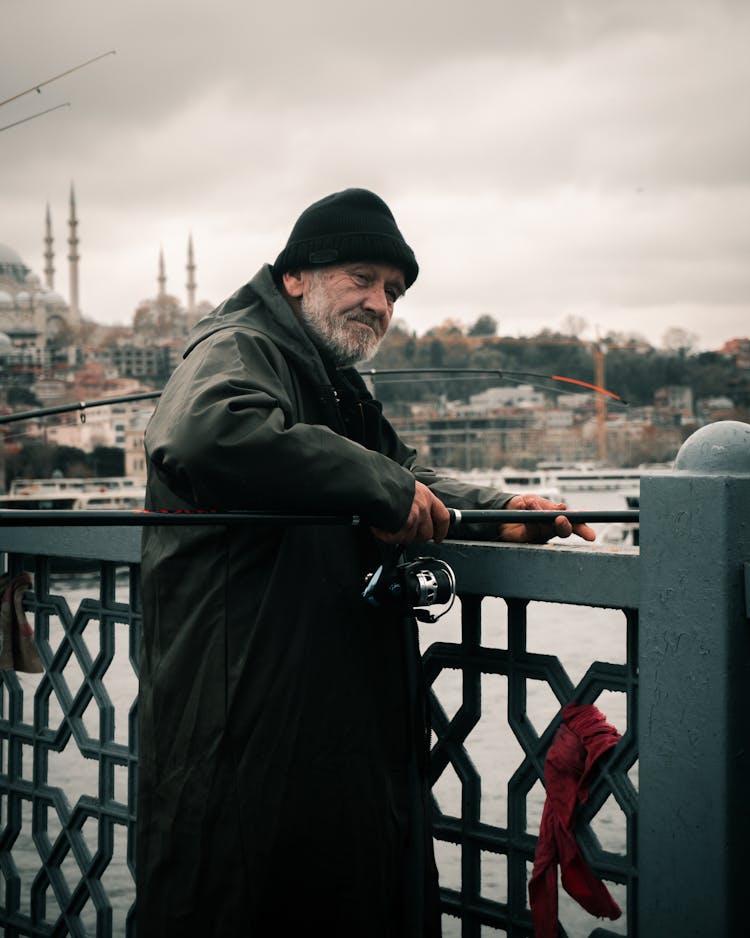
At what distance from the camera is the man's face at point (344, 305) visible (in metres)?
2.14

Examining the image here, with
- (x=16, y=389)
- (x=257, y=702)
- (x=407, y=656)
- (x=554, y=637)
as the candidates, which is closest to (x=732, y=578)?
(x=407, y=656)

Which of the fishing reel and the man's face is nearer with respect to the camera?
the fishing reel

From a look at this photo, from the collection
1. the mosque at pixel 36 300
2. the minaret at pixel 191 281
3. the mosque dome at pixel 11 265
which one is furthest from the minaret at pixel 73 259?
the minaret at pixel 191 281

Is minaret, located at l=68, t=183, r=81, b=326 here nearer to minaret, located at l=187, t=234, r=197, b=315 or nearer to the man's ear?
minaret, located at l=187, t=234, r=197, b=315

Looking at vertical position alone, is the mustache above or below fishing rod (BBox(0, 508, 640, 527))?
above

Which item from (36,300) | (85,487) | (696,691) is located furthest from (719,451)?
(36,300)

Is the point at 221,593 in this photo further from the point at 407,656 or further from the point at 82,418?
the point at 82,418

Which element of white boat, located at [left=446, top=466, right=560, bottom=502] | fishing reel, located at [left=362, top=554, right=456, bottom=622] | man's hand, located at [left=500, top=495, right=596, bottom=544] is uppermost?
man's hand, located at [left=500, top=495, right=596, bottom=544]

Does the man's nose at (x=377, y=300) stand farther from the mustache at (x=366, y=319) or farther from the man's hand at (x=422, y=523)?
the man's hand at (x=422, y=523)

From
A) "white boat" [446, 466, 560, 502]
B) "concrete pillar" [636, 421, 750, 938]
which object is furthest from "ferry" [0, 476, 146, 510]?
"concrete pillar" [636, 421, 750, 938]

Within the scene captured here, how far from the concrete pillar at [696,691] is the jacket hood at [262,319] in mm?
641

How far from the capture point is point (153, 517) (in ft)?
5.15

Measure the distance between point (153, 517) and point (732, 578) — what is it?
78 cm

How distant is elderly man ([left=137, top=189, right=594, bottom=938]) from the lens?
5.80 feet
